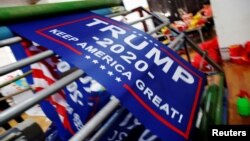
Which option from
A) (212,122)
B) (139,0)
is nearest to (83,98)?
(212,122)

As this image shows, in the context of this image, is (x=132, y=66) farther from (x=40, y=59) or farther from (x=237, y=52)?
(x=237, y=52)

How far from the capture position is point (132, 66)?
69 centimetres

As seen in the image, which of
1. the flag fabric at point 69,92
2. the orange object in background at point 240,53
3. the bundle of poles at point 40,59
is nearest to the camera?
the bundle of poles at point 40,59

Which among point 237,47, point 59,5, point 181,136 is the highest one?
point 59,5

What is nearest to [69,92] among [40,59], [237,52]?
[40,59]

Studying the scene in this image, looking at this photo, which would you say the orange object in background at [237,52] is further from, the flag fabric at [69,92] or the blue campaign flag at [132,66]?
the flag fabric at [69,92]

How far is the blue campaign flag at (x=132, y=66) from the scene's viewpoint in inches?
23.5

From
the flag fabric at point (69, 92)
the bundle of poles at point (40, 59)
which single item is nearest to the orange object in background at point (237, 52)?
the bundle of poles at point (40, 59)

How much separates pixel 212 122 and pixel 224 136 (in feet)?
0.92

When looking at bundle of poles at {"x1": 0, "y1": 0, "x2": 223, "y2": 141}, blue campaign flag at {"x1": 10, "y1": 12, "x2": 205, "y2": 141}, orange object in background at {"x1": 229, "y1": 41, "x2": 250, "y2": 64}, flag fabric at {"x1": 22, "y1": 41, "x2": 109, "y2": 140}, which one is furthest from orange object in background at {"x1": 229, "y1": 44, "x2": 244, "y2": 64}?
flag fabric at {"x1": 22, "y1": 41, "x2": 109, "y2": 140}

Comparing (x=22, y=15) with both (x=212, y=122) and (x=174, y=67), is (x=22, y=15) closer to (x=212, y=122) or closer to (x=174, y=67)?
(x=174, y=67)

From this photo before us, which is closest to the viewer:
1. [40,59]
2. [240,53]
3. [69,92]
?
[40,59]

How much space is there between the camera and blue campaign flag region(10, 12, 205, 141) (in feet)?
1.95

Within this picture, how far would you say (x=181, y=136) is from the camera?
0.64 metres
